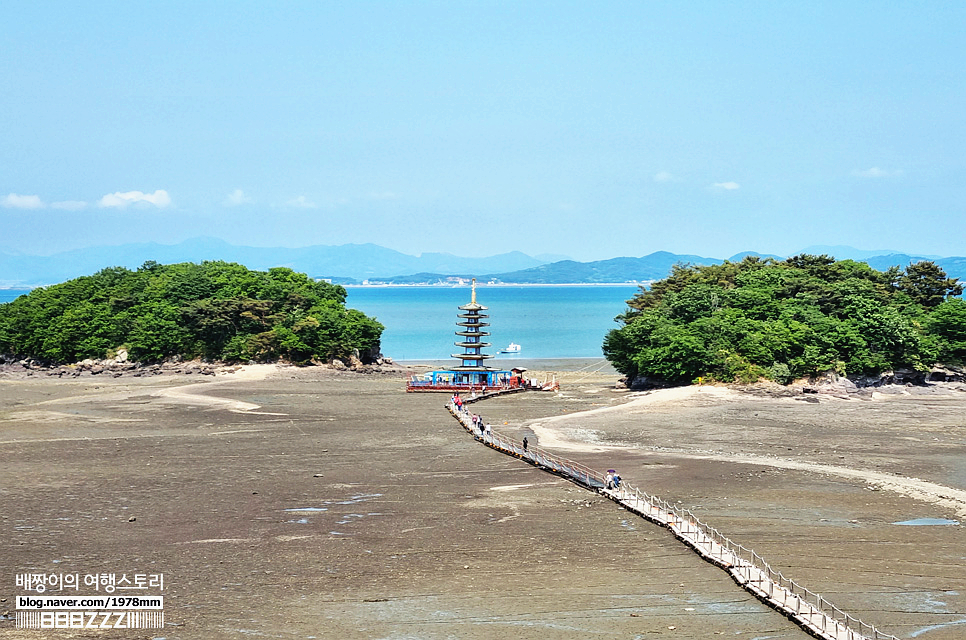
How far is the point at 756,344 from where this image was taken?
235ft

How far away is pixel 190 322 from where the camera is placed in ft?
320

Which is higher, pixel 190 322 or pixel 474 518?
pixel 190 322

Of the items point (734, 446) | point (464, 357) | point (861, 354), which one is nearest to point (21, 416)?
point (464, 357)

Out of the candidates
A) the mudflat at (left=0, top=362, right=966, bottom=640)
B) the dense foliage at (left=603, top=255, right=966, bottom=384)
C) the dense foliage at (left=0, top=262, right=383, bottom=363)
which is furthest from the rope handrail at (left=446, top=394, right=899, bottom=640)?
the dense foliage at (left=0, top=262, right=383, bottom=363)

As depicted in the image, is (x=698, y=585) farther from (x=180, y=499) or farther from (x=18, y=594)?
(x=180, y=499)

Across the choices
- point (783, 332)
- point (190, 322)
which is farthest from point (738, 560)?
point (190, 322)

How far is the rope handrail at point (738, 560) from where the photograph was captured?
21625 mm

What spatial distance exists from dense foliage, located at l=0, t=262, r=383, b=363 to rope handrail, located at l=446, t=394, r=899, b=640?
5675 centimetres

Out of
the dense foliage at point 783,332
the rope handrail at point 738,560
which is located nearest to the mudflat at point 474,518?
the rope handrail at point 738,560

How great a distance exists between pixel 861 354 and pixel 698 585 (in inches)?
2094

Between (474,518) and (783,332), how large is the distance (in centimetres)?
4776

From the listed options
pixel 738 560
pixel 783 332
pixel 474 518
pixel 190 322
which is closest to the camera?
pixel 738 560

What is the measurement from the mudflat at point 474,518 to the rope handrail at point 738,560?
0.46m

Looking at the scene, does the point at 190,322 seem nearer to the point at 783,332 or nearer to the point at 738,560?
the point at 783,332
